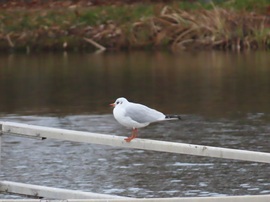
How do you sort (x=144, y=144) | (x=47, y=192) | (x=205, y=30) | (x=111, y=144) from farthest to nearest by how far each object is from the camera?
(x=205, y=30)
(x=47, y=192)
(x=111, y=144)
(x=144, y=144)

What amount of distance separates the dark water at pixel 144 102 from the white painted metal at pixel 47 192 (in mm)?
797

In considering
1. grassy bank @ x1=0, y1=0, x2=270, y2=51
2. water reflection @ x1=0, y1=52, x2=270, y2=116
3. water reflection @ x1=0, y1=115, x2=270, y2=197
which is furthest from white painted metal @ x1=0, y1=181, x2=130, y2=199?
grassy bank @ x1=0, y1=0, x2=270, y2=51

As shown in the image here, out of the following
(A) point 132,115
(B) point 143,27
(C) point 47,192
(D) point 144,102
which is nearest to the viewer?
(A) point 132,115

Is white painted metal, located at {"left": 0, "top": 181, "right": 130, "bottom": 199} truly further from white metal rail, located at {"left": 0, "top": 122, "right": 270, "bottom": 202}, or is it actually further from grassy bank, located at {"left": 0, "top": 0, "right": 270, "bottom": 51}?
grassy bank, located at {"left": 0, "top": 0, "right": 270, "bottom": 51}

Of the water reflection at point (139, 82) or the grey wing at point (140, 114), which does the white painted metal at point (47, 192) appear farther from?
the water reflection at point (139, 82)

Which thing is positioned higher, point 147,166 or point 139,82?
point 139,82

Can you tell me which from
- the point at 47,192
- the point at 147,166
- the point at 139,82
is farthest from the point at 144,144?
the point at 139,82

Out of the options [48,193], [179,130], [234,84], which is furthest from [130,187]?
[234,84]

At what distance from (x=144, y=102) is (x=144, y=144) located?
34.2 ft

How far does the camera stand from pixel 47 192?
10.2 m

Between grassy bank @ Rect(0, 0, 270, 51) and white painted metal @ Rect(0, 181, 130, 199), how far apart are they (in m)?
20.7

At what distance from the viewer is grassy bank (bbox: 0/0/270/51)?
31.1 m

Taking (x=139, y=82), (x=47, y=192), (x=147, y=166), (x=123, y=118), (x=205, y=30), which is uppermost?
(x=205, y=30)

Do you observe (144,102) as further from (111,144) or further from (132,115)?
(111,144)
